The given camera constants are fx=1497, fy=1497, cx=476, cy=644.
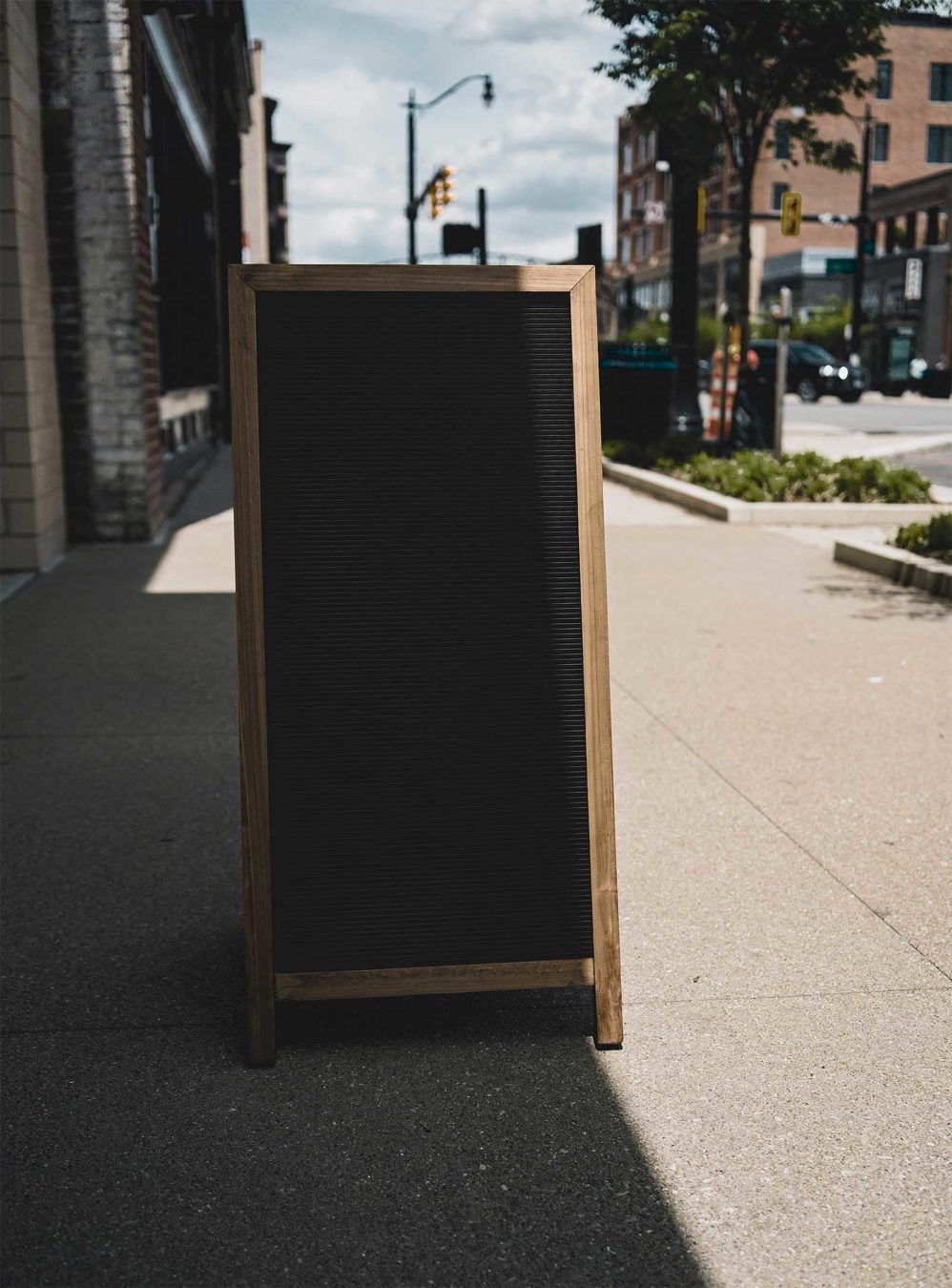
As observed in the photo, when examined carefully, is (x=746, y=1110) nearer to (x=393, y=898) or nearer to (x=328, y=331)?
(x=393, y=898)

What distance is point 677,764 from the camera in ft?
19.4

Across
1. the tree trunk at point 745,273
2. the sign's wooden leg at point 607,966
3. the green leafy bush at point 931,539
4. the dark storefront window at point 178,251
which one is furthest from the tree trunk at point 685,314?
the sign's wooden leg at point 607,966

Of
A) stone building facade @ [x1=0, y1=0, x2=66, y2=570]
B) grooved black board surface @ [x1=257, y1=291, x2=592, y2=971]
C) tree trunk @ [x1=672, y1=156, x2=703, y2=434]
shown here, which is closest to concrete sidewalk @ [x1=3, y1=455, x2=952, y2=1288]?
grooved black board surface @ [x1=257, y1=291, x2=592, y2=971]

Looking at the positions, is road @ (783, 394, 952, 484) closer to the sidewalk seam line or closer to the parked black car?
the parked black car

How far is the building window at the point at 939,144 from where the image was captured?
→ 78625mm

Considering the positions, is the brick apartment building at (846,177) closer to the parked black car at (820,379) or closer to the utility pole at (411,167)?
the parked black car at (820,379)

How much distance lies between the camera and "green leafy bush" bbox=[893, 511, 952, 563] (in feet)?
35.0

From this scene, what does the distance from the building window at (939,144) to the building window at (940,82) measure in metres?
1.43

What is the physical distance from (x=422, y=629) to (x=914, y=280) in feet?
209

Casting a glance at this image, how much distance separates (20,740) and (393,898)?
3278 millimetres

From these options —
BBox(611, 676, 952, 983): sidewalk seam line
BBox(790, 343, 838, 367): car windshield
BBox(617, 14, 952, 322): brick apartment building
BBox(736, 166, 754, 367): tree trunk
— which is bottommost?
BBox(611, 676, 952, 983): sidewalk seam line

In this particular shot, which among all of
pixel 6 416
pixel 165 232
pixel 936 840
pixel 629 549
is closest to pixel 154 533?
pixel 6 416

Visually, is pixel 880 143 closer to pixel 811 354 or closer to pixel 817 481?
pixel 811 354

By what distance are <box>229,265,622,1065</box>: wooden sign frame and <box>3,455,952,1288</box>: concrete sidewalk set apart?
0.57 ft
